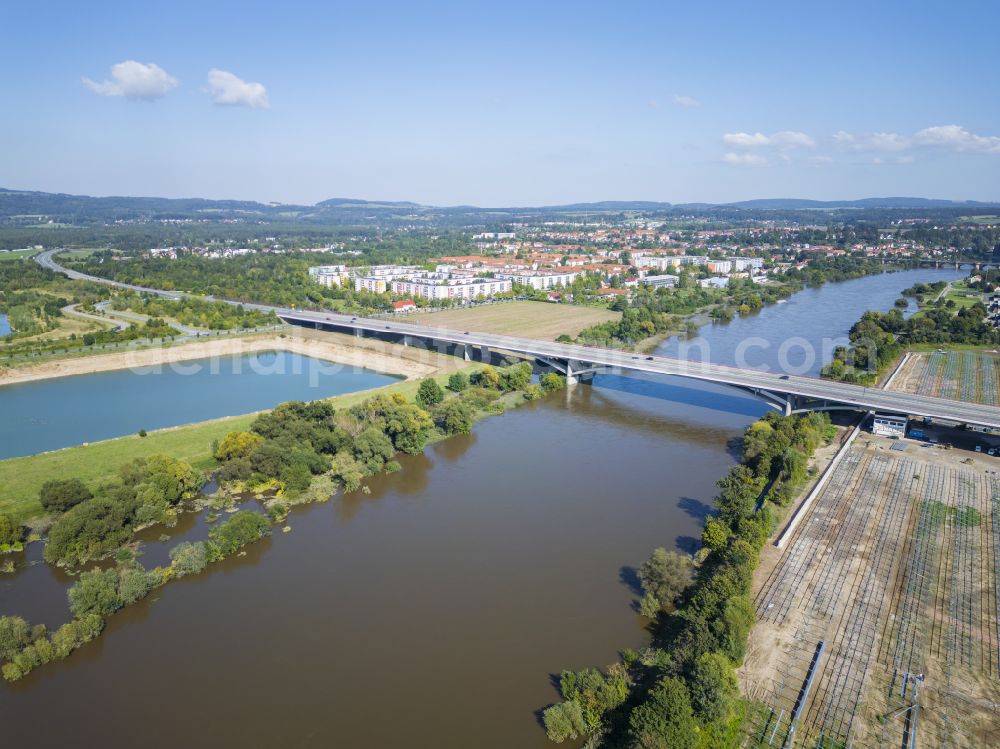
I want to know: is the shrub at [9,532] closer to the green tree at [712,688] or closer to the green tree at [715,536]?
the green tree at [712,688]

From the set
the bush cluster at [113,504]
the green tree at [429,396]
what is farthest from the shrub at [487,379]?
the bush cluster at [113,504]

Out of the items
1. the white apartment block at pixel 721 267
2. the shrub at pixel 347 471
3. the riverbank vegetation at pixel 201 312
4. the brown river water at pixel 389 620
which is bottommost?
the brown river water at pixel 389 620

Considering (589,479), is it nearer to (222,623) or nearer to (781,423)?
(781,423)

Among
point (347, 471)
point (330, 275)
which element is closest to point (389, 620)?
point (347, 471)

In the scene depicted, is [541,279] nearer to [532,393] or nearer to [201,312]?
[201,312]

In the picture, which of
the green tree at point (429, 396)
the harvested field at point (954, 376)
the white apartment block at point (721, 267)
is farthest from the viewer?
the white apartment block at point (721, 267)

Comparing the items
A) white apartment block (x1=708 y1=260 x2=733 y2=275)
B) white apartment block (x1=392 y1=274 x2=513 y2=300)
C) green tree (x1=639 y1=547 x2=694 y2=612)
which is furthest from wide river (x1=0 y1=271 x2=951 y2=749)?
white apartment block (x1=708 y1=260 x2=733 y2=275)
